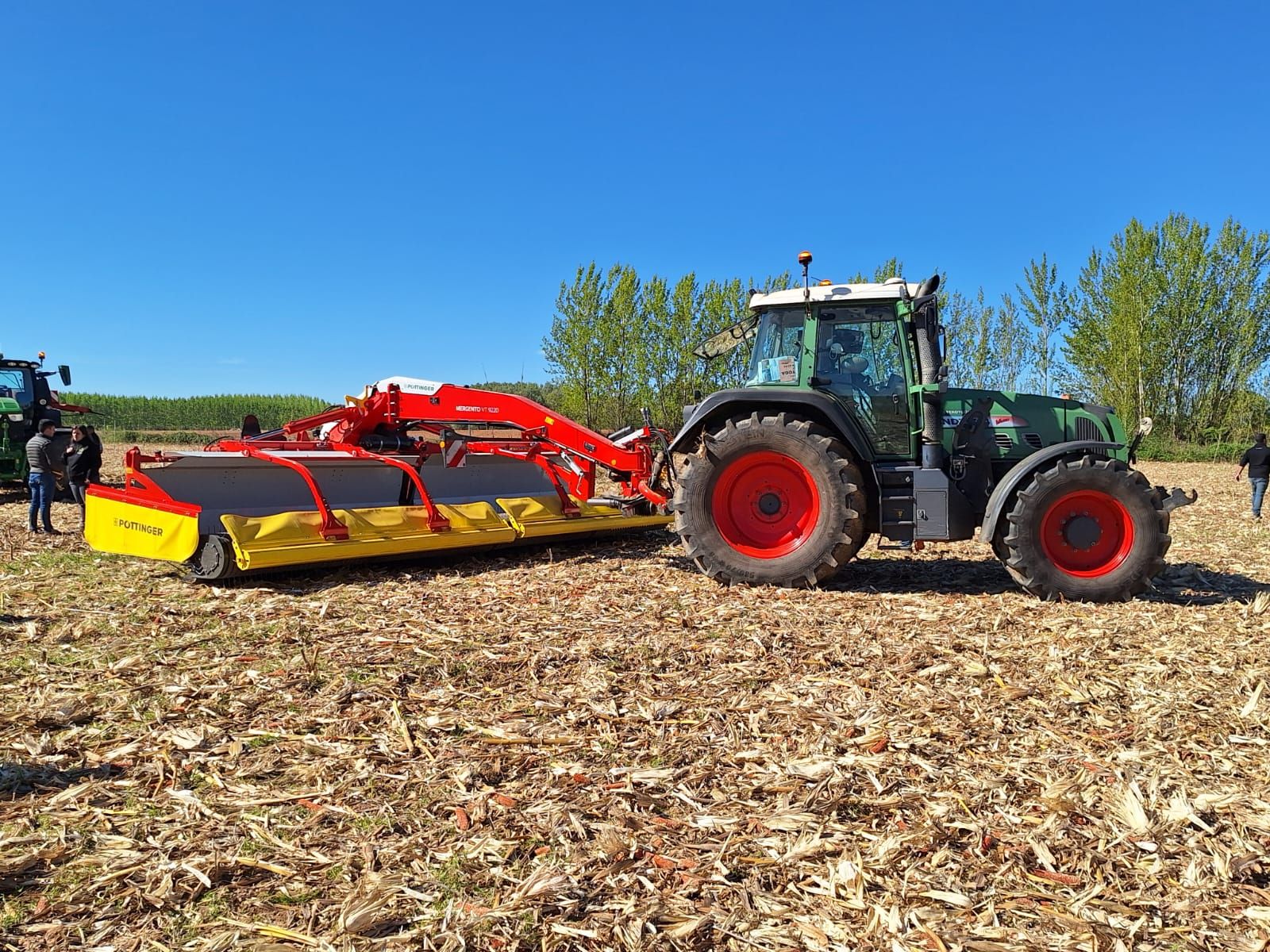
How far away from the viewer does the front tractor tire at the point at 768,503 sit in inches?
248

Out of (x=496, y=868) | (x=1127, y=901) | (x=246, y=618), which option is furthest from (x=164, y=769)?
(x=1127, y=901)

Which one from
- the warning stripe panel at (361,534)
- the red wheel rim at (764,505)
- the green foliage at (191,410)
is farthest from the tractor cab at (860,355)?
the green foliage at (191,410)

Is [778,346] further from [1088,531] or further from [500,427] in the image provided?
[500,427]

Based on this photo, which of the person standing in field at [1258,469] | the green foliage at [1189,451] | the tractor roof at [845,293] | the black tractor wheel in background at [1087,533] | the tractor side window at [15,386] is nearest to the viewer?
Answer: the black tractor wheel in background at [1087,533]

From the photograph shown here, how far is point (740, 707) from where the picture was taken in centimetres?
394

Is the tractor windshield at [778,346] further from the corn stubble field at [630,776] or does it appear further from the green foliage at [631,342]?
the green foliage at [631,342]

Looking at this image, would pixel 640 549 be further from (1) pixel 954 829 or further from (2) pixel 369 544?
(1) pixel 954 829

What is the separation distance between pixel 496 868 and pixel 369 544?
462cm

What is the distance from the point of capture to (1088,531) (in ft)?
19.7

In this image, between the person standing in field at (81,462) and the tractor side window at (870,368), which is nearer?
the tractor side window at (870,368)

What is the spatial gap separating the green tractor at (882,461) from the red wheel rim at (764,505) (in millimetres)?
13

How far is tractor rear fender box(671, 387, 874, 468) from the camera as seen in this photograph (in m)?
6.48

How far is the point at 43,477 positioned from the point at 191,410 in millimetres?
38556

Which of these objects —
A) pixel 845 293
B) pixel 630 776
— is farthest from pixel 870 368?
pixel 630 776
